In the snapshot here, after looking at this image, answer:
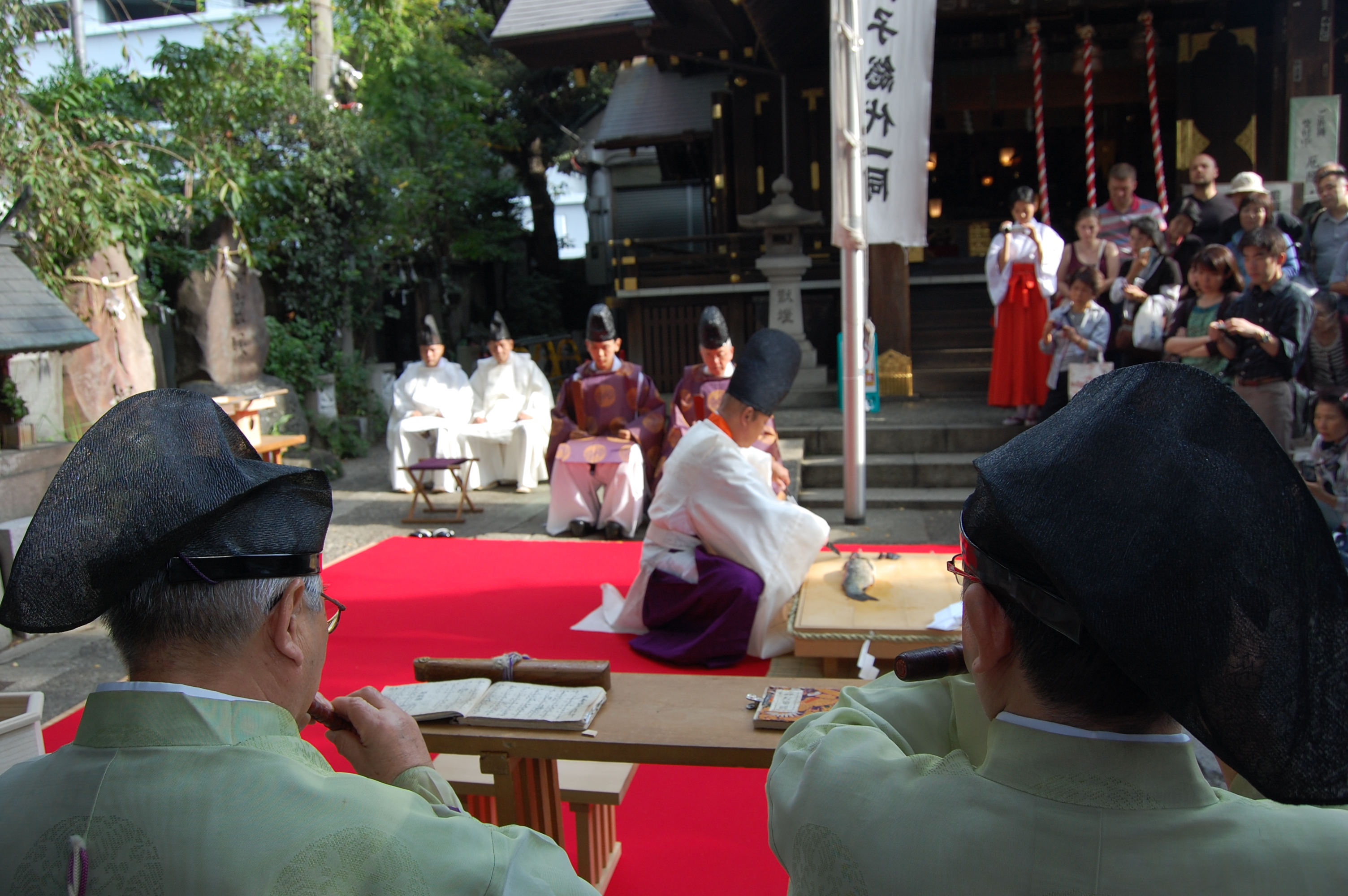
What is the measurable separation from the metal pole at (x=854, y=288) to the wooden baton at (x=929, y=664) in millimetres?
5045

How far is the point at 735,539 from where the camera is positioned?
4184 millimetres

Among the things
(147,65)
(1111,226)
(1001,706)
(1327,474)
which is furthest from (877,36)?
(147,65)

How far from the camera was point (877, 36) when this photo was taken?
626cm

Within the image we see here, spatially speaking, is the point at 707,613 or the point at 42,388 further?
the point at 42,388

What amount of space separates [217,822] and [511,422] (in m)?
7.92

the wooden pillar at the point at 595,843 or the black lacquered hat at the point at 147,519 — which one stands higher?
the black lacquered hat at the point at 147,519

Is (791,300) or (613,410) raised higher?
(791,300)

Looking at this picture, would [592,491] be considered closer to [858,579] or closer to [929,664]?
[858,579]

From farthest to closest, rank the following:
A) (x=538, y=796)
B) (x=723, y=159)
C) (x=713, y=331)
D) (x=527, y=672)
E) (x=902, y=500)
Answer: (x=723, y=159) → (x=902, y=500) → (x=713, y=331) → (x=527, y=672) → (x=538, y=796)

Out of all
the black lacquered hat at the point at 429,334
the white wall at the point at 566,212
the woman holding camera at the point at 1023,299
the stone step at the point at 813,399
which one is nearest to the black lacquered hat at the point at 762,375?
the woman holding camera at the point at 1023,299

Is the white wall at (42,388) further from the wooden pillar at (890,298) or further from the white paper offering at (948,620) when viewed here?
the wooden pillar at (890,298)

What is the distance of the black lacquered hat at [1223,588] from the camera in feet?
2.99

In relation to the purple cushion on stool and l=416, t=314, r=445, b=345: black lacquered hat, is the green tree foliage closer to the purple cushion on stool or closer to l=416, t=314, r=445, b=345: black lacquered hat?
l=416, t=314, r=445, b=345: black lacquered hat

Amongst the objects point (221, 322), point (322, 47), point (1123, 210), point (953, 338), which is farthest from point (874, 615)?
point (322, 47)
